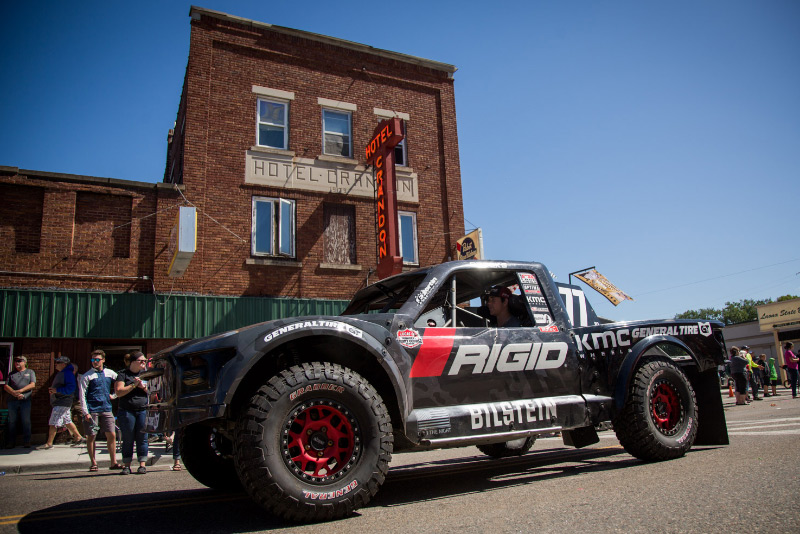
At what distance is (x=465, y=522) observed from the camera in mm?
3188

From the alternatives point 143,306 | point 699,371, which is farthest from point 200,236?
point 699,371

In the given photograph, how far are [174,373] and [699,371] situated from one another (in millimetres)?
→ 5053

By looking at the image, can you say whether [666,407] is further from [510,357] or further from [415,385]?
[415,385]

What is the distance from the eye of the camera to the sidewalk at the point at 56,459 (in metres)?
8.65

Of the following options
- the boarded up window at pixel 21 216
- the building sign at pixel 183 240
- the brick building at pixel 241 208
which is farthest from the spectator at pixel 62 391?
the boarded up window at pixel 21 216

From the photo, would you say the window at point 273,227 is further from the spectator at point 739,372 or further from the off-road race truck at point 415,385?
the spectator at point 739,372

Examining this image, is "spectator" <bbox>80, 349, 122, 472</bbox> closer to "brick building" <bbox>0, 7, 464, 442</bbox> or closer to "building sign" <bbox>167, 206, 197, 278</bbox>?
"building sign" <bbox>167, 206, 197, 278</bbox>

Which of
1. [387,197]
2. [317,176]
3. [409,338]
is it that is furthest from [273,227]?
[409,338]

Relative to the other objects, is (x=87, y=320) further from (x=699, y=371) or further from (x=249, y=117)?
(x=699, y=371)

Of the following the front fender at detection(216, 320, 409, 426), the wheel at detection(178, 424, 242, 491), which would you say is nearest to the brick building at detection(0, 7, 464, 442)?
the wheel at detection(178, 424, 242, 491)

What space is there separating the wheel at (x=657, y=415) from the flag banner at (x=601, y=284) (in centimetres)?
875

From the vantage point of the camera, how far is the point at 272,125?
634 inches

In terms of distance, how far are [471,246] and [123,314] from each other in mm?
9457

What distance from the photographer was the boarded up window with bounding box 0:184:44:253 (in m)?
13.0
